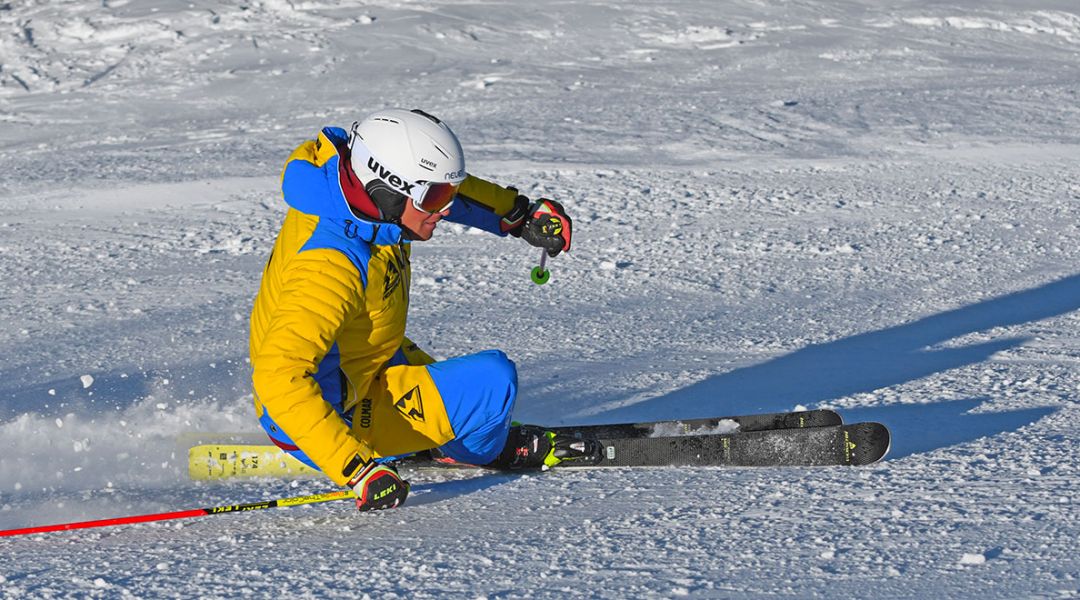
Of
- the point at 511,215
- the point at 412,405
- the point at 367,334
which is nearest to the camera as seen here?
the point at 367,334

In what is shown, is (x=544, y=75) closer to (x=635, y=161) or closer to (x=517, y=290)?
(x=635, y=161)

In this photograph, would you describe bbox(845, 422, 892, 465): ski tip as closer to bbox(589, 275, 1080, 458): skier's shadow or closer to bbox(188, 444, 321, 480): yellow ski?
bbox(589, 275, 1080, 458): skier's shadow

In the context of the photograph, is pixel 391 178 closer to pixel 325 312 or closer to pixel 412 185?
pixel 412 185

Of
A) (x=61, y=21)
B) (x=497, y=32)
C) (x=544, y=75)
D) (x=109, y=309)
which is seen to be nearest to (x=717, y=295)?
(x=109, y=309)

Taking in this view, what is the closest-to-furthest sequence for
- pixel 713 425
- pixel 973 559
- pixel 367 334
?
pixel 973 559, pixel 367 334, pixel 713 425

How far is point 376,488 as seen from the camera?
12.7ft

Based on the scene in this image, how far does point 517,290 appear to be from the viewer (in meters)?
7.25

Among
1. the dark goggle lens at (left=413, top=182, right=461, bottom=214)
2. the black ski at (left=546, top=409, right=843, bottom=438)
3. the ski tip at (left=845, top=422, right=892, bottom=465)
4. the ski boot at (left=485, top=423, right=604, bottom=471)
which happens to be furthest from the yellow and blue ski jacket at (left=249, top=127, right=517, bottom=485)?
the ski tip at (left=845, top=422, right=892, bottom=465)

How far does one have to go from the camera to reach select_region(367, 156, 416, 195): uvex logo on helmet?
4004 millimetres

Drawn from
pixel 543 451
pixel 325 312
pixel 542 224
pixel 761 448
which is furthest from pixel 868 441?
pixel 325 312

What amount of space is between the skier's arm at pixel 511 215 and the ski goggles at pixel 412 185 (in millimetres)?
837

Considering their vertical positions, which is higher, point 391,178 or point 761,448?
point 391,178

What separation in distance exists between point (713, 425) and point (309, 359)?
1765 mm

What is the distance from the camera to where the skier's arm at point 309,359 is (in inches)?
150
